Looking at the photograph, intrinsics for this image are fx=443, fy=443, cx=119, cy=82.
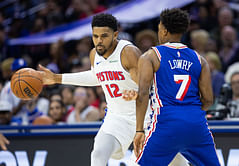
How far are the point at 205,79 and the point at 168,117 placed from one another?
1.82 feet

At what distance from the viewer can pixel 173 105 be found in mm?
4020

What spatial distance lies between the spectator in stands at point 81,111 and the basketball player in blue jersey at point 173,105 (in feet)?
10.9

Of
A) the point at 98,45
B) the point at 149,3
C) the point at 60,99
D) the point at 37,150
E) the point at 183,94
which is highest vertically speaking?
the point at 149,3

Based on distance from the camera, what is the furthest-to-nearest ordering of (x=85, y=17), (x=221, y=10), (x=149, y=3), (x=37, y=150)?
(x=85, y=17)
(x=149, y=3)
(x=221, y=10)
(x=37, y=150)

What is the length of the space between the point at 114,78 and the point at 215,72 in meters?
3.26

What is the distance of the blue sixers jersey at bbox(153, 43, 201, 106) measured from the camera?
4.02m

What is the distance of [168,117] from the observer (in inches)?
156

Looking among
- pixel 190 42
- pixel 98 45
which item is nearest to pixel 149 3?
pixel 190 42

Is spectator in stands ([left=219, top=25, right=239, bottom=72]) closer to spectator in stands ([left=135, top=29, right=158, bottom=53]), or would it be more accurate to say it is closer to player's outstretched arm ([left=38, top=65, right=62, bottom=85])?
spectator in stands ([left=135, top=29, right=158, bottom=53])

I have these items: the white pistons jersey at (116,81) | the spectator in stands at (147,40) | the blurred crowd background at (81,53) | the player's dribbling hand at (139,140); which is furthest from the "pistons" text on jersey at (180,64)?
the spectator in stands at (147,40)

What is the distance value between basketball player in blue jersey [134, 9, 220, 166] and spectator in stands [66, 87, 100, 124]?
10.9 feet

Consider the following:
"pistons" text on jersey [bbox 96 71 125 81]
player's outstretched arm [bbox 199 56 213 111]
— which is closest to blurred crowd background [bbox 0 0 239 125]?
"pistons" text on jersey [bbox 96 71 125 81]

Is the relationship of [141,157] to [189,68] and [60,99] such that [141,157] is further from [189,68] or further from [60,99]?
[60,99]

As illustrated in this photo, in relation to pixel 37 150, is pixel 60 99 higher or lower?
higher
